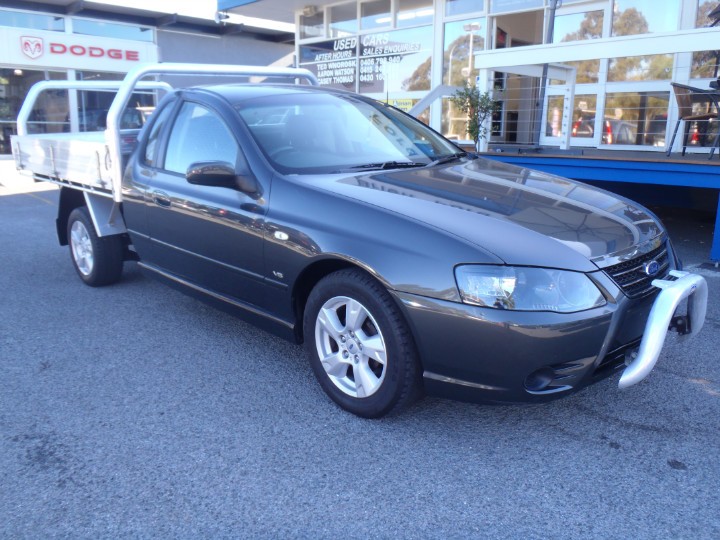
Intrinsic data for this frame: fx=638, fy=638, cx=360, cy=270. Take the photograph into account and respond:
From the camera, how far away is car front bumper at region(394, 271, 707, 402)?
266 centimetres

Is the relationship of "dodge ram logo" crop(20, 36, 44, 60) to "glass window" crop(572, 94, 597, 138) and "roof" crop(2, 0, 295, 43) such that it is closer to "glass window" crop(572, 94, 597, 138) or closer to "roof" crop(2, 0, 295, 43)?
"roof" crop(2, 0, 295, 43)

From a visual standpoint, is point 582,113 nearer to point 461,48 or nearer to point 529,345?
point 461,48

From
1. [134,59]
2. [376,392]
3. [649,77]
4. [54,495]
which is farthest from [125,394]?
[134,59]

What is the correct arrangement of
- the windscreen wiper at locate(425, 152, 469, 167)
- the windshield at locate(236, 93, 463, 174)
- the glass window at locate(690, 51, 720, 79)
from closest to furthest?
the windshield at locate(236, 93, 463, 174) → the windscreen wiper at locate(425, 152, 469, 167) → the glass window at locate(690, 51, 720, 79)

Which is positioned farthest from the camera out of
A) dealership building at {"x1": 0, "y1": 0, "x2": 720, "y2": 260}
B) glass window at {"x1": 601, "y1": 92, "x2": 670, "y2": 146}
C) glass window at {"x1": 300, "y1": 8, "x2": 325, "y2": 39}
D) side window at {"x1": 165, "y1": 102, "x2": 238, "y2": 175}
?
glass window at {"x1": 300, "y1": 8, "x2": 325, "y2": 39}

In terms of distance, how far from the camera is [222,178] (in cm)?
358

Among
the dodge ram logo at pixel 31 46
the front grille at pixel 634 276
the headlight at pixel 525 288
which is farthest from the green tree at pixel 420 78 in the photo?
the dodge ram logo at pixel 31 46

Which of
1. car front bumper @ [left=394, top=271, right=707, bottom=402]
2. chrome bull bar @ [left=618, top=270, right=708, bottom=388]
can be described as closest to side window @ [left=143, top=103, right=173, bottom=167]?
car front bumper @ [left=394, top=271, right=707, bottom=402]

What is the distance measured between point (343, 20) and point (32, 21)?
11524 mm

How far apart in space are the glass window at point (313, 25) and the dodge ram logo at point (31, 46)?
9760 millimetres

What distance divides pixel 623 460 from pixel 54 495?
246 centimetres

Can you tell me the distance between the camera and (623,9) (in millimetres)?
10078

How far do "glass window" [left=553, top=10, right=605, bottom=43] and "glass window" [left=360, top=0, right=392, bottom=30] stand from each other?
4045 mm

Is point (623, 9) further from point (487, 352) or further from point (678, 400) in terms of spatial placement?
point (487, 352)
